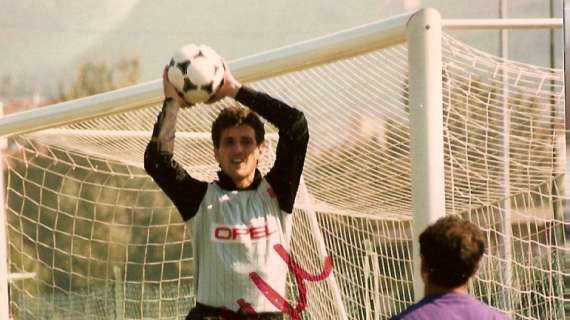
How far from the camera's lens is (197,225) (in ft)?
9.03

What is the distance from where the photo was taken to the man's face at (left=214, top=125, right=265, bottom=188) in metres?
2.71

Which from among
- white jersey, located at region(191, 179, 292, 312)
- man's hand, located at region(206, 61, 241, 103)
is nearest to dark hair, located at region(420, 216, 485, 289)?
white jersey, located at region(191, 179, 292, 312)

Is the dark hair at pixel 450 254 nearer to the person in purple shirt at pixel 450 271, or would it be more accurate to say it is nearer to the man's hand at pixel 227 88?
the person in purple shirt at pixel 450 271

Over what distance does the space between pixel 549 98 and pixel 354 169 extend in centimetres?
121

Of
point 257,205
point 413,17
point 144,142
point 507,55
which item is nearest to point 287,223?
point 257,205

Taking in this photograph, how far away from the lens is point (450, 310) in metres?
2.19

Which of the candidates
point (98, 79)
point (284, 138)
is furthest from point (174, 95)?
point (98, 79)

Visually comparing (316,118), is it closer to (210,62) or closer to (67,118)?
(67,118)

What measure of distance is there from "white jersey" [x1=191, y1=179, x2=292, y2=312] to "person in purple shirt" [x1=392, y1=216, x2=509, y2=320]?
506mm

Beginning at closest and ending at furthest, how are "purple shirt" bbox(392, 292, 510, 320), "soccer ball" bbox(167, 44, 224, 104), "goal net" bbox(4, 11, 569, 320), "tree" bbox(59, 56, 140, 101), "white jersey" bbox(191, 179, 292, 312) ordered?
"purple shirt" bbox(392, 292, 510, 320)
"white jersey" bbox(191, 179, 292, 312)
"soccer ball" bbox(167, 44, 224, 104)
"goal net" bbox(4, 11, 569, 320)
"tree" bbox(59, 56, 140, 101)

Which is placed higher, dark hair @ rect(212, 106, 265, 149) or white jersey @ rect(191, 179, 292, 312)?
dark hair @ rect(212, 106, 265, 149)

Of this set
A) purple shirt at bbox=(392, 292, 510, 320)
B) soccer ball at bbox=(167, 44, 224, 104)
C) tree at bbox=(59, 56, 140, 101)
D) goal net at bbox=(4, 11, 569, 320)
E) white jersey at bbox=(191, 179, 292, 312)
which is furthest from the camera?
tree at bbox=(59, 56, 140, 101)

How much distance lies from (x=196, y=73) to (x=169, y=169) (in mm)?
261

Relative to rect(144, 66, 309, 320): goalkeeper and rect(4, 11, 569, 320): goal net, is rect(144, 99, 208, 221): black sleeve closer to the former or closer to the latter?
rect(144, 66, 309, 320): goalkeeper
